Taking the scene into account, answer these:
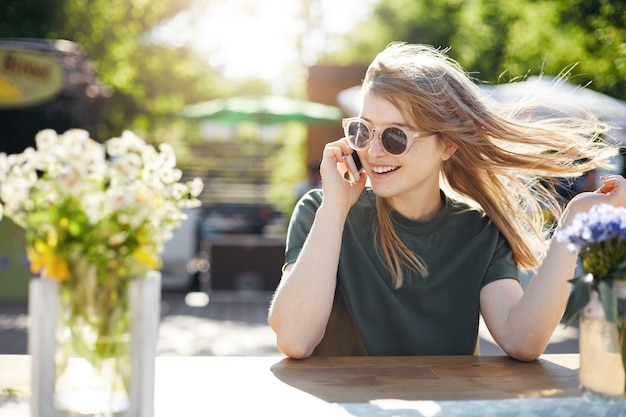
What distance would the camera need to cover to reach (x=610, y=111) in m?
8.02

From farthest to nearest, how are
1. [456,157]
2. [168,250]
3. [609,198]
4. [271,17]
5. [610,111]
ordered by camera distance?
[271,17]
[168,250]
[610,111]
[456,157]
[609,198]

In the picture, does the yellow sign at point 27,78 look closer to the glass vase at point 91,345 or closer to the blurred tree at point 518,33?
the blurred tree at point 518,33

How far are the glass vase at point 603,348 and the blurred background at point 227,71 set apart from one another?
1062mm

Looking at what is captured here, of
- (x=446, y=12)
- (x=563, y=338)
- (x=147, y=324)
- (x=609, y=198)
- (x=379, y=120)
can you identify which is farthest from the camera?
(x=446, y=12)

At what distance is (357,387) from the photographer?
1601 millimetres

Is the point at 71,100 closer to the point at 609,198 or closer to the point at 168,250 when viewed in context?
the point at 168,250

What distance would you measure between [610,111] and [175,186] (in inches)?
299

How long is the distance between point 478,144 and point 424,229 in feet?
0.96

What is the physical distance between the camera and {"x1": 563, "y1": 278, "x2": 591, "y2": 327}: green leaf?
1361 mm

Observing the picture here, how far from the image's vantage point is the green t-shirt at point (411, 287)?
2.15 metres

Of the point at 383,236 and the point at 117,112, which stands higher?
the point at 117,112

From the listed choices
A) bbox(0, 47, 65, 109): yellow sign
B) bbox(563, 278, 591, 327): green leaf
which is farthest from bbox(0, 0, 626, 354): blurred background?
bbox(563, 278, 591, 327): green leaf

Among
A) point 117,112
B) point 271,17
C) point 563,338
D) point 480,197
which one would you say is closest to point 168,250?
point 563,338

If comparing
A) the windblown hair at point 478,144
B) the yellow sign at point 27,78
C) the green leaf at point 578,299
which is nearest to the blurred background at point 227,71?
the yellow sign at point 27,78
